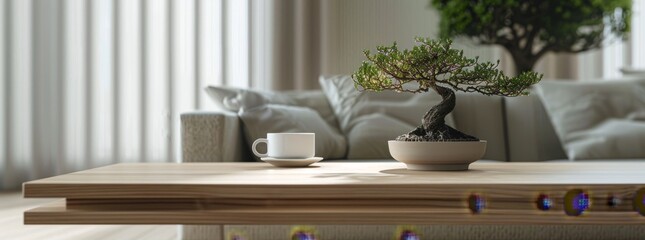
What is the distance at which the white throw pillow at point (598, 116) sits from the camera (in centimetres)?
255

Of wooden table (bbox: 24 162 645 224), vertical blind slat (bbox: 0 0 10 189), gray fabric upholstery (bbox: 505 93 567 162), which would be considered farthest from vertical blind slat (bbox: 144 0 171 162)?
wooden table (bbox: 24 162 645 224)

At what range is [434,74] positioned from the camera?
4.36 ft

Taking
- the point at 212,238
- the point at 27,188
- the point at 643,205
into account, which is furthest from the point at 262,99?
the point at 643,205

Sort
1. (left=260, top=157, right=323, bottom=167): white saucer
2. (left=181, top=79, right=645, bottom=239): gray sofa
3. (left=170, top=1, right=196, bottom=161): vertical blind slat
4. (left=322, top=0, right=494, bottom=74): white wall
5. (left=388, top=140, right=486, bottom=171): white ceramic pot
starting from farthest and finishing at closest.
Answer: (left=322, top=0, right=494, bottom=74): white wall, (left=170, top=1, right=196, bottom=161): vertical blind slat, (left=181, top=79, right=645, bottom=239): gray sofa, (left=260, top=157, right=323, bottom=167): white saucer, (left=388, top=140, right=486, bottom=171): white ceramic pot

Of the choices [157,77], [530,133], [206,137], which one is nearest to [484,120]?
[530,133]

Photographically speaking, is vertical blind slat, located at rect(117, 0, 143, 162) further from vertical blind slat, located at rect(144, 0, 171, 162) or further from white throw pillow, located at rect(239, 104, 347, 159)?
white throw pillow, located at rect(239, 104, 347, 159)

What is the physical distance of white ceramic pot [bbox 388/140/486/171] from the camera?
1301 mm

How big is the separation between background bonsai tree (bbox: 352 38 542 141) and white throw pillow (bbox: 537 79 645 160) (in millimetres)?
1345

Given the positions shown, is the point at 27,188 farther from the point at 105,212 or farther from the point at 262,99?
the point at 262,99

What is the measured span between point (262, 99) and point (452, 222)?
1554 millimetres

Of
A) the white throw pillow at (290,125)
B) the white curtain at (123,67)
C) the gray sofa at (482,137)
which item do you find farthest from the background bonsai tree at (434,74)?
the white curtain at (123,67)

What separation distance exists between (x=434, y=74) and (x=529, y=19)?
2.13 m

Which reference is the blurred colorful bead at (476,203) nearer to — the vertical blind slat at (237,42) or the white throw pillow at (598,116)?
the white throw pillow at (598,116)

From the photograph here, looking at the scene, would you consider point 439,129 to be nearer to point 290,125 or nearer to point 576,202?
point 576,202
